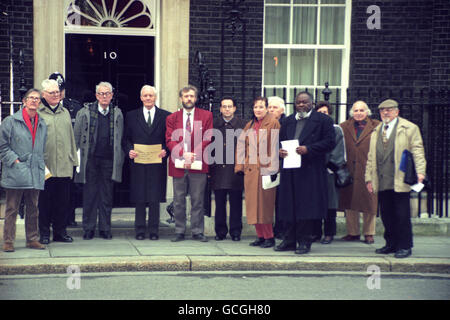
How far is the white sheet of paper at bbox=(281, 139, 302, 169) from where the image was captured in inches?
337

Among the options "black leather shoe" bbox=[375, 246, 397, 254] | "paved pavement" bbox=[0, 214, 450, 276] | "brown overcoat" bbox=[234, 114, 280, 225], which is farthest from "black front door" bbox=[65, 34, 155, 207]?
"black leather shoe" bbox=[375, 246, 397, 254]

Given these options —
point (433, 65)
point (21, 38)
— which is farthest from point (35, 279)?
point (433, 65)

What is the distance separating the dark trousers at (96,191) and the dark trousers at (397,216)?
3.41 metres

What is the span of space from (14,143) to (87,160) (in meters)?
1.15

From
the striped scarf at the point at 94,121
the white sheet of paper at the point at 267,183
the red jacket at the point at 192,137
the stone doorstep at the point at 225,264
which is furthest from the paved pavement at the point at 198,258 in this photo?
the striped scarf at the point at 94,121

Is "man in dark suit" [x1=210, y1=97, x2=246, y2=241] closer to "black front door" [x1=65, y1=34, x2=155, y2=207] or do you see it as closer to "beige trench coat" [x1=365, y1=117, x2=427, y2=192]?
"beige trench coat" [x1=365, y1=117, x2=427, y2=192]

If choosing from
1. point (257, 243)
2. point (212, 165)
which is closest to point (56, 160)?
point (212, 165)

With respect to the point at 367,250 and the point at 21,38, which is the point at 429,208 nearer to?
the point at 367,250

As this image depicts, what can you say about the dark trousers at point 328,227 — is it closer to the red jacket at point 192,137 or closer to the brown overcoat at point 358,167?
the brown overcoat at point 358,167

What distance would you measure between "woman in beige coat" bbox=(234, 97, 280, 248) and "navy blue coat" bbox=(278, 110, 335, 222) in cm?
39

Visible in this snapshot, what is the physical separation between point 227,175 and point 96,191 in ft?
5.54

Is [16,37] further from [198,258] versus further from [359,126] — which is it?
[359,126]

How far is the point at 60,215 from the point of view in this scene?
9039 mm

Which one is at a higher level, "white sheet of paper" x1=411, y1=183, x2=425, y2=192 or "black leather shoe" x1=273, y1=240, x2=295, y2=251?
A: "white sheet of paper" x1=411, y1=183, x2=425, y2=192
